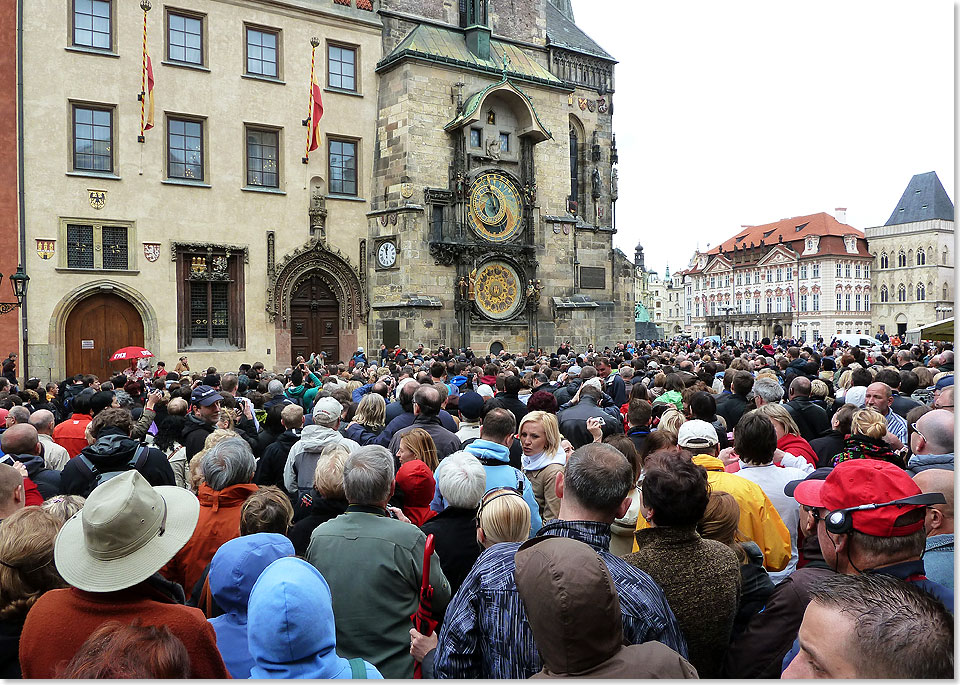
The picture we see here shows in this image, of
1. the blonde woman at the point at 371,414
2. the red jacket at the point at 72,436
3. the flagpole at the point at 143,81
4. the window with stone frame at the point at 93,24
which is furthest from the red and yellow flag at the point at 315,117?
the blonde woman at the point at 371,414

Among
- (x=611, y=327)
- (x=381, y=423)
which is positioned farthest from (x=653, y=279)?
(x=381, y=423)

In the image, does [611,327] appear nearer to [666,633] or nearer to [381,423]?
[381,423]

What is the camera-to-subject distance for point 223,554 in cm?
329

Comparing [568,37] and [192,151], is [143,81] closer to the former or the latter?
[192,151]

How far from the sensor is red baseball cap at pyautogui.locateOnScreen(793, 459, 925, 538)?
8.87ft

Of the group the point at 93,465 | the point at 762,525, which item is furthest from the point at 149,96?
the point at 762,525

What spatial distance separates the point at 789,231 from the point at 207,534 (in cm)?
8633

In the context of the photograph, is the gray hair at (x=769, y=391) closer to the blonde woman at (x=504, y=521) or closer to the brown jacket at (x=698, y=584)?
the brown jacket at (x=698, y=584)

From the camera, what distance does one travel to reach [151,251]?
70.7ft

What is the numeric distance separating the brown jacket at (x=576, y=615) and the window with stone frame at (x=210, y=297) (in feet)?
72.3

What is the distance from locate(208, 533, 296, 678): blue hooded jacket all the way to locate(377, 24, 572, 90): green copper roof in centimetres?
2371

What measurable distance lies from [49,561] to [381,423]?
4444 millimetres

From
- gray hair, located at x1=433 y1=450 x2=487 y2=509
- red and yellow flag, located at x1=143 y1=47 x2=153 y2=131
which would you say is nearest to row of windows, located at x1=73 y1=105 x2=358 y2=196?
red and yellow flag, located at x1=143 y1=47 x2=153 y2=131

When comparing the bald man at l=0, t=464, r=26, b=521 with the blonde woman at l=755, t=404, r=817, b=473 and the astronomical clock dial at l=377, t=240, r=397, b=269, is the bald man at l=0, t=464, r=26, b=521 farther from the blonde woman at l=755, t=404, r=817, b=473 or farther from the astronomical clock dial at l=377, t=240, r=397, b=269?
the astronomical clock dial at l=377, t=240, r=397, b=269
